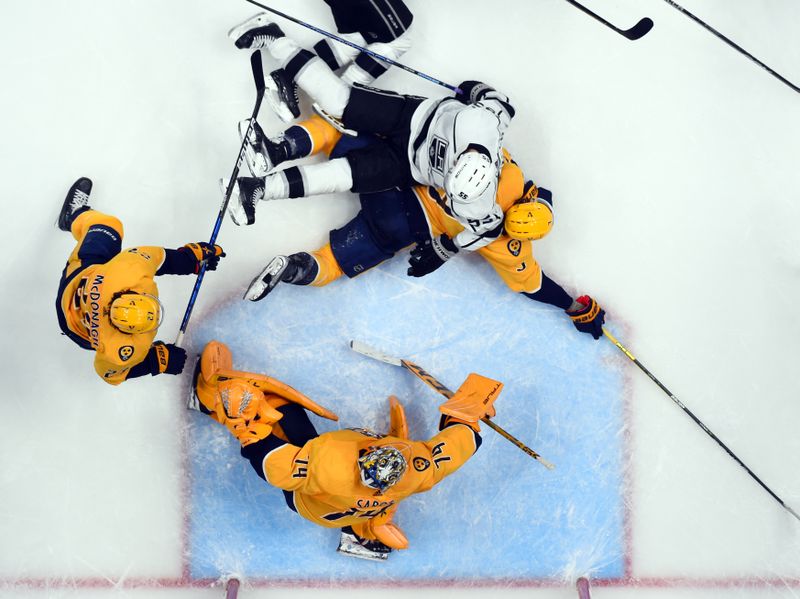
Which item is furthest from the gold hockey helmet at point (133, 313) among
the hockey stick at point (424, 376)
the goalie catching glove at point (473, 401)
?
the goalie catching glove at point (473, 401)

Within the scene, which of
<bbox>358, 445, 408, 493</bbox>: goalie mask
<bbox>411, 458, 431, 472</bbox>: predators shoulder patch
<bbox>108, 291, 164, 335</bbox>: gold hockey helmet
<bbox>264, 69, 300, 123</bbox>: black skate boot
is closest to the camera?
<bbox>108, 291, 164, 335</bbox>: gold hockey helmet

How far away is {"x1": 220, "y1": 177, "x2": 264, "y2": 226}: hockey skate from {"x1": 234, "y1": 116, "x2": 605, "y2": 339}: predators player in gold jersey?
8 cm

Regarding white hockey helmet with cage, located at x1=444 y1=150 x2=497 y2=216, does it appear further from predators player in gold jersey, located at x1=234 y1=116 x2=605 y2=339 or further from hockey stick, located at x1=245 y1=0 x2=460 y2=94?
hockey stick, located at x1=245 y1=0 x2=460 y2=94

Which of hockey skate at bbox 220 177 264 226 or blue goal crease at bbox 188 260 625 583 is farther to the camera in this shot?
blue goal crease at bbox 188 260 625 583

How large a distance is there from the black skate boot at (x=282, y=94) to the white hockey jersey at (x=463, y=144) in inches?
28.0

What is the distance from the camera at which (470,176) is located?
3428 millimetres

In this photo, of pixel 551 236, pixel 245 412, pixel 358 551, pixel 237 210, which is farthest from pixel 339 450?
pixel 551 236

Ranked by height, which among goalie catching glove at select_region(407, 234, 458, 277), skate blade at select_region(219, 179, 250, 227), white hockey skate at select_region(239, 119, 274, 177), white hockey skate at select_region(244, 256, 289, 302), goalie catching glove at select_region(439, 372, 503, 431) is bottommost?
goalie catching glove at select_region(439, 372, 503, 431)

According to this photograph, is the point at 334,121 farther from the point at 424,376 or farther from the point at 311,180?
the point at 424,376

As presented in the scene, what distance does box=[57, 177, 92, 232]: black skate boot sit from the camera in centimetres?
423

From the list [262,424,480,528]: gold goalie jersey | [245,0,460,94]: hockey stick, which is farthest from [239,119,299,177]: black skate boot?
[262,424,480,528]: gold goalie jersey

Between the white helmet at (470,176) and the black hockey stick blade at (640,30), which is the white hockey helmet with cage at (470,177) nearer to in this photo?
the white helmet at (470,176)

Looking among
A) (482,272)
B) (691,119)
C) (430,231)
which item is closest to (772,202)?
(691,119)

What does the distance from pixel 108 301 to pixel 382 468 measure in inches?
52.9
